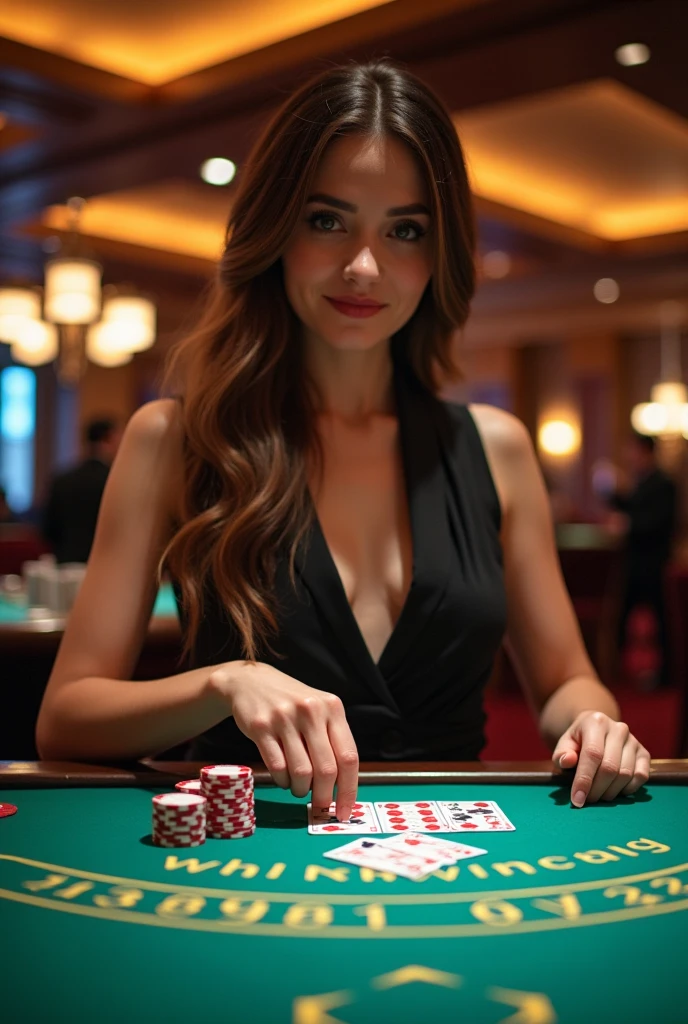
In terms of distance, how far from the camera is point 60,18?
4.74 m

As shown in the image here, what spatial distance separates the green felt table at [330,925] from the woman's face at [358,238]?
2.27ft

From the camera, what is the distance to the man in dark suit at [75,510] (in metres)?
5.47

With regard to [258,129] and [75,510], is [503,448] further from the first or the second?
[75,510]

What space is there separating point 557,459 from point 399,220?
38.9ft

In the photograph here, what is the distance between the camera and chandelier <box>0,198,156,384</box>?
15.9 ft

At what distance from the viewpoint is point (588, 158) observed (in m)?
7.10

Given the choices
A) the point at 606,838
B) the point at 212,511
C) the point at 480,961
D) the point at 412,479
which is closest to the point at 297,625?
the point at 212,511

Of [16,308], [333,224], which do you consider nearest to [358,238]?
[333,224]

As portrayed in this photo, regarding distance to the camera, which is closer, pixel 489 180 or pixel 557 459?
pixel 489 180

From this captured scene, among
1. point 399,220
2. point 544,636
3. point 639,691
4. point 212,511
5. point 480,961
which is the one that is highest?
point 399,220

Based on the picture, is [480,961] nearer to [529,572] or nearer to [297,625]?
[297,625]

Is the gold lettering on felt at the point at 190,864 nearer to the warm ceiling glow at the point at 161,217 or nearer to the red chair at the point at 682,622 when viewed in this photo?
the red chair at the point at 682,622

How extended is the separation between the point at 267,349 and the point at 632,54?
Result: 361 cm

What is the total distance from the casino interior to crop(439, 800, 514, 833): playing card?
891 millimetres
